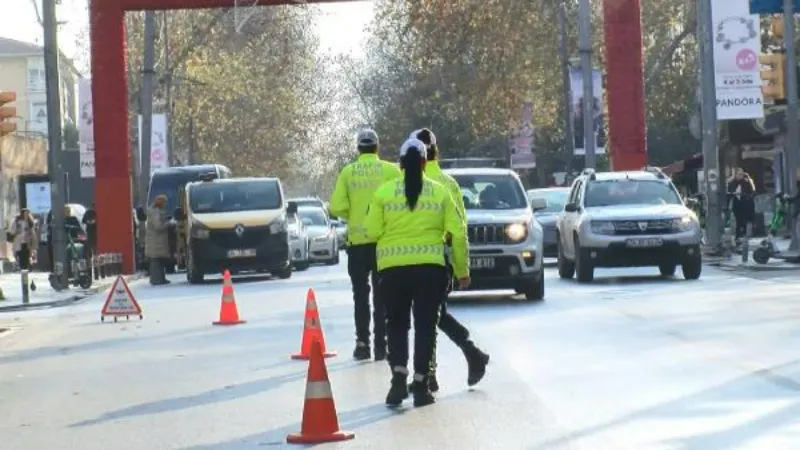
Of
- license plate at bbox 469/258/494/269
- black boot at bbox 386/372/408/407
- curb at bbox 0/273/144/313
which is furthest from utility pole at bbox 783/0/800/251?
black boot at bbox 386/372/408/407

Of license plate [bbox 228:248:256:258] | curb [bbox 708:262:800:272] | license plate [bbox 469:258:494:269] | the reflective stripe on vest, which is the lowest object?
curb [bbox 708:262:800:272]

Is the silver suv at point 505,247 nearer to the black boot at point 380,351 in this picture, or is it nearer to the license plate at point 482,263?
the license plate at point 482,263

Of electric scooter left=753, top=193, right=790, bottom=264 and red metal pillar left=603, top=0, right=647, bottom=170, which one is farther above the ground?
red metal pillar left=603, top=0, right=647, bottom=170

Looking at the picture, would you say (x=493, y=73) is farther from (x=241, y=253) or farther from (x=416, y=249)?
(x=416, y=249)

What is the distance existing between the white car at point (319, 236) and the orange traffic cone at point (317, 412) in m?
38.0

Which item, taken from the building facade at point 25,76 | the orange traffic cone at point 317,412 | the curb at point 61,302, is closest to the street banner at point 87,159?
the curb at point 61,302

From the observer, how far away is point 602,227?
29.3m

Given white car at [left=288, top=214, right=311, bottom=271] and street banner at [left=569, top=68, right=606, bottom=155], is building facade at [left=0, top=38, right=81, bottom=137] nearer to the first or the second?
street banner at [left=569, top=68, right=606, bottom=155]

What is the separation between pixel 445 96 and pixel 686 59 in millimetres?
9264

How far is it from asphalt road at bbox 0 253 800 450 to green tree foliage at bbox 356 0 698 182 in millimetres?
26512

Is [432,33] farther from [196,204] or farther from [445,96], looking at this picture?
[445,96]

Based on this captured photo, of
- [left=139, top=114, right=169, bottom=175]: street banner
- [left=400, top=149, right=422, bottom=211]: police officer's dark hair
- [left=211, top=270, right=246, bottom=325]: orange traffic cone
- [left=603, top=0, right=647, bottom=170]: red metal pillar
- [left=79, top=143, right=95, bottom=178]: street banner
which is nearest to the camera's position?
[left=400, top=149, right=422, bottom=211]: police officer's dark hair

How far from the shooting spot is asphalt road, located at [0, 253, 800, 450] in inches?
468

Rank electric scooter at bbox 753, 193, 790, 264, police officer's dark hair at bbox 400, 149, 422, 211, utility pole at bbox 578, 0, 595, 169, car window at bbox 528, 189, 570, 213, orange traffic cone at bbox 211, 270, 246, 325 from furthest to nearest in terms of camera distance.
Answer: utility pole at bbox 578, 0, 595, 169
car window at bbox 528, 189, 570, 213
electric scooter at bbox 753, 193, 790, 264
orange traffic cone at bbox 211, 270, 246, 325
police officer's dark hair at bbox 400, 149, 422, 211
